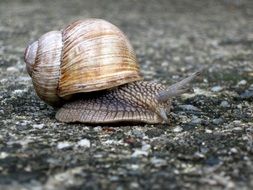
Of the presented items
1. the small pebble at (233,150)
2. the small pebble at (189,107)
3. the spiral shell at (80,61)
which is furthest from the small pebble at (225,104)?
the small pebble at (233,150)

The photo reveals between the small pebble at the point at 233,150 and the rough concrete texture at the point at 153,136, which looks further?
the small pebble at the point at 233,150

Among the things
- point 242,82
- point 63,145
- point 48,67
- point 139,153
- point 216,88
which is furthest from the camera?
point 242,82

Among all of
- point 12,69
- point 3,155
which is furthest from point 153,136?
point 12,69

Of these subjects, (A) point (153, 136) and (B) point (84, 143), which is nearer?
(B) point (84, 143)

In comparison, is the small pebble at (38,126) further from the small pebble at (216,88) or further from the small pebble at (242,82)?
the small pebble at (242,82)

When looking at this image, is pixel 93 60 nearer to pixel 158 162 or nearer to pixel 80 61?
pixel 80 61

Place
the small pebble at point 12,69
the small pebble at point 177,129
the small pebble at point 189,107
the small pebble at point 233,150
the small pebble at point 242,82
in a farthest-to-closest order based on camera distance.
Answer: the small pebble at point 12,69, the small pebble at point 242,82, the small pebble at point 189,107, the small pebble at point 177,129, the small pebble at point 233,150

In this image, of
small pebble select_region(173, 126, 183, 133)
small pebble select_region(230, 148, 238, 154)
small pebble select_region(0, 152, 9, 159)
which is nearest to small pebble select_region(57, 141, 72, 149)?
small pebble select_region(0, 152, 9, 159)
